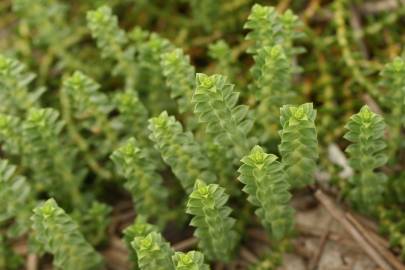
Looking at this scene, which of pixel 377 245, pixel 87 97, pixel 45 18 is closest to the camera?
→ pixel 377 245

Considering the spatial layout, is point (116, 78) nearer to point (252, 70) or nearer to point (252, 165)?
point (252, 70)

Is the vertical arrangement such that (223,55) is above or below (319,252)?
above

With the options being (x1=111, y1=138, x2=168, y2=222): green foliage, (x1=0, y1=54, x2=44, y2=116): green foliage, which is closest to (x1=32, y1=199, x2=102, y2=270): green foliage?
(x1=111, y1=138, x2=168, y2=222): green foliage

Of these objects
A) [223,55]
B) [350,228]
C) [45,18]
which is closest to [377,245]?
[350,228]

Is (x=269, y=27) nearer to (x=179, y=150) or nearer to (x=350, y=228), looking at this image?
(x=179, y=150)

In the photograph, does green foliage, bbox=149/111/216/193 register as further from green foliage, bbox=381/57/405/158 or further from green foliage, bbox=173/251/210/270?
green foliage, bbox=381/57/405/158

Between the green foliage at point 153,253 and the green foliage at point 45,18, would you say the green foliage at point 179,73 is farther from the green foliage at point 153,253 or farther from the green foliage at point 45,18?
the green foliage at point 45,18

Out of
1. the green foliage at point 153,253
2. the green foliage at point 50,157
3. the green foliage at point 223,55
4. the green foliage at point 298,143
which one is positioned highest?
the green foliage at point 223,55

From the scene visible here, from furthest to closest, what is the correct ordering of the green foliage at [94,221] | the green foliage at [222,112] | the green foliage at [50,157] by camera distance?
the green foliage at [94,221], the green foliage at [50,157], the green foliage at [222,112]

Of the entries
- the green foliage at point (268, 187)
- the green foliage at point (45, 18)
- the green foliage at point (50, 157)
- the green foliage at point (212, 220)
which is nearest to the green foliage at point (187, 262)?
the green foliage at point (212, 220)
